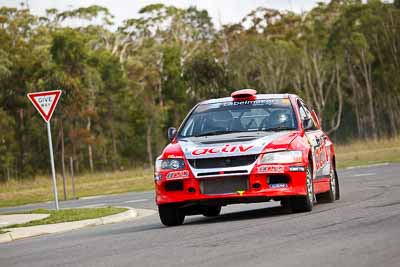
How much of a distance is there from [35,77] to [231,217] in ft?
161

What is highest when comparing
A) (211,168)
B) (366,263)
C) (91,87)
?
(91,87)

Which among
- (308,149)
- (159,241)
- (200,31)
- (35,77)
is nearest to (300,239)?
(159,241)

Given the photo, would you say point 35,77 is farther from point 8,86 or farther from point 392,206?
point 392,206

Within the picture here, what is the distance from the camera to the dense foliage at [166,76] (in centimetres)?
6331

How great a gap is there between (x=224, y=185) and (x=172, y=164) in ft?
2.49

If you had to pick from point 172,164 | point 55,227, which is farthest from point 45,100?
point 172,164

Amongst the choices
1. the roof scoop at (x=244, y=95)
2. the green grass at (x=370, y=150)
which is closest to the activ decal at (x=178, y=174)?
the roof scoop at (x=244, y=95)

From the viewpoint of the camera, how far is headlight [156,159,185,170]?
13078 mm

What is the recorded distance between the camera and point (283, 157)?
13055mm

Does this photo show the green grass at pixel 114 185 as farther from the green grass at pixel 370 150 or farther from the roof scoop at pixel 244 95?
the roof scoop at pixel 244 95

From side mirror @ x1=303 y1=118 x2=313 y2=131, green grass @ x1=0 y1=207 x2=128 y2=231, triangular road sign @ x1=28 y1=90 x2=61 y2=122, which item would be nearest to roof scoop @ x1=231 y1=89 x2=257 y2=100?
side mirror @ x1=303 y1=118 x2=313 y2=131

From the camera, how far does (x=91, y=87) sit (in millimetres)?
64938

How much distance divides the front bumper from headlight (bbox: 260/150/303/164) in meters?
0.07

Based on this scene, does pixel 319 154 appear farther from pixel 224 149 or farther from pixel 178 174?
pixel 178 174
